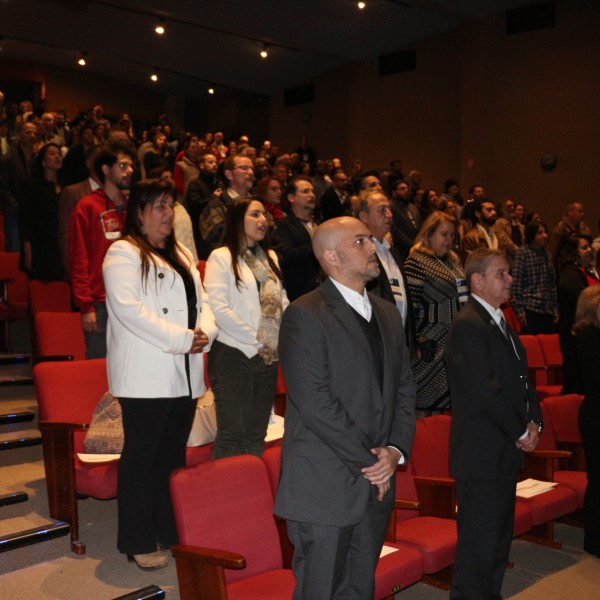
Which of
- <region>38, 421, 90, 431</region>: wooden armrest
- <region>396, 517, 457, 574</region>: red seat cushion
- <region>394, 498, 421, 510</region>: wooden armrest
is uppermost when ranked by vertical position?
<region>38, 421, 90, 431</region>: wooden armrest

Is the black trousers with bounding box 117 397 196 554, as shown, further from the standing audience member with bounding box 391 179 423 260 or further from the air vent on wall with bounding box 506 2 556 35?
the air vent on wall with bounding box 506 2 556 35

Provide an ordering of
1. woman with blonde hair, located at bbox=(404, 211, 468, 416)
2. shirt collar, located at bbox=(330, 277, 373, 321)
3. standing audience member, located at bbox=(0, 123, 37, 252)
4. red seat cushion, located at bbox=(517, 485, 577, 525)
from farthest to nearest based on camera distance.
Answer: standing audience member, located at bbox=(0, 123, 37, 252), woman with blonde hair, located at bbox=(404, 211, 468, 416), red seat cushion, located at bbox=(517, 485, 577, 525), shirt collar, located at bbox=(330, 277, 373, 321)

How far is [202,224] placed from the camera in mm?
4723

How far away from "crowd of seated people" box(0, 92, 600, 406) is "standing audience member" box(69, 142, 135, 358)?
0.03m

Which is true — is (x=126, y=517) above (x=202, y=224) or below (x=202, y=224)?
below

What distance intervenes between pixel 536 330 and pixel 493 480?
4.17 metres

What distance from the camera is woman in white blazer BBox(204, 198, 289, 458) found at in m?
3.20

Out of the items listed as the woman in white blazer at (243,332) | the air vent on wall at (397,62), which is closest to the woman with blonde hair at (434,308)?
the woman in white blazer at (243,332)

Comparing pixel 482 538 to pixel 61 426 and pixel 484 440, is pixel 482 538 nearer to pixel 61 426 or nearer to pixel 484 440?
pixel 484 440

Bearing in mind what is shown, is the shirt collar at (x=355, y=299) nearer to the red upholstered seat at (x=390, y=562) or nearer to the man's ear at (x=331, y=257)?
the man's ear at (x=331, y=257)

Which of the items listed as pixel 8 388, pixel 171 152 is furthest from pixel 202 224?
pixel 171 152

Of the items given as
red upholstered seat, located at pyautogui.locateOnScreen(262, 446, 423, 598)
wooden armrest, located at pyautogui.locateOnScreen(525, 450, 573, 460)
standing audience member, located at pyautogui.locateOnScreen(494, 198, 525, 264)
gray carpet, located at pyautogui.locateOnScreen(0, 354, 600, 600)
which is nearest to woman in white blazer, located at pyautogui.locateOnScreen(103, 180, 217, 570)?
gray carpet, located at pyautogui.locateOnScreen(0, 354, 600, 600)

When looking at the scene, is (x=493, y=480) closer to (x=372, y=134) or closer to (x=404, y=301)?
(x=404, y=301)

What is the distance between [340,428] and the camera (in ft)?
6.81
